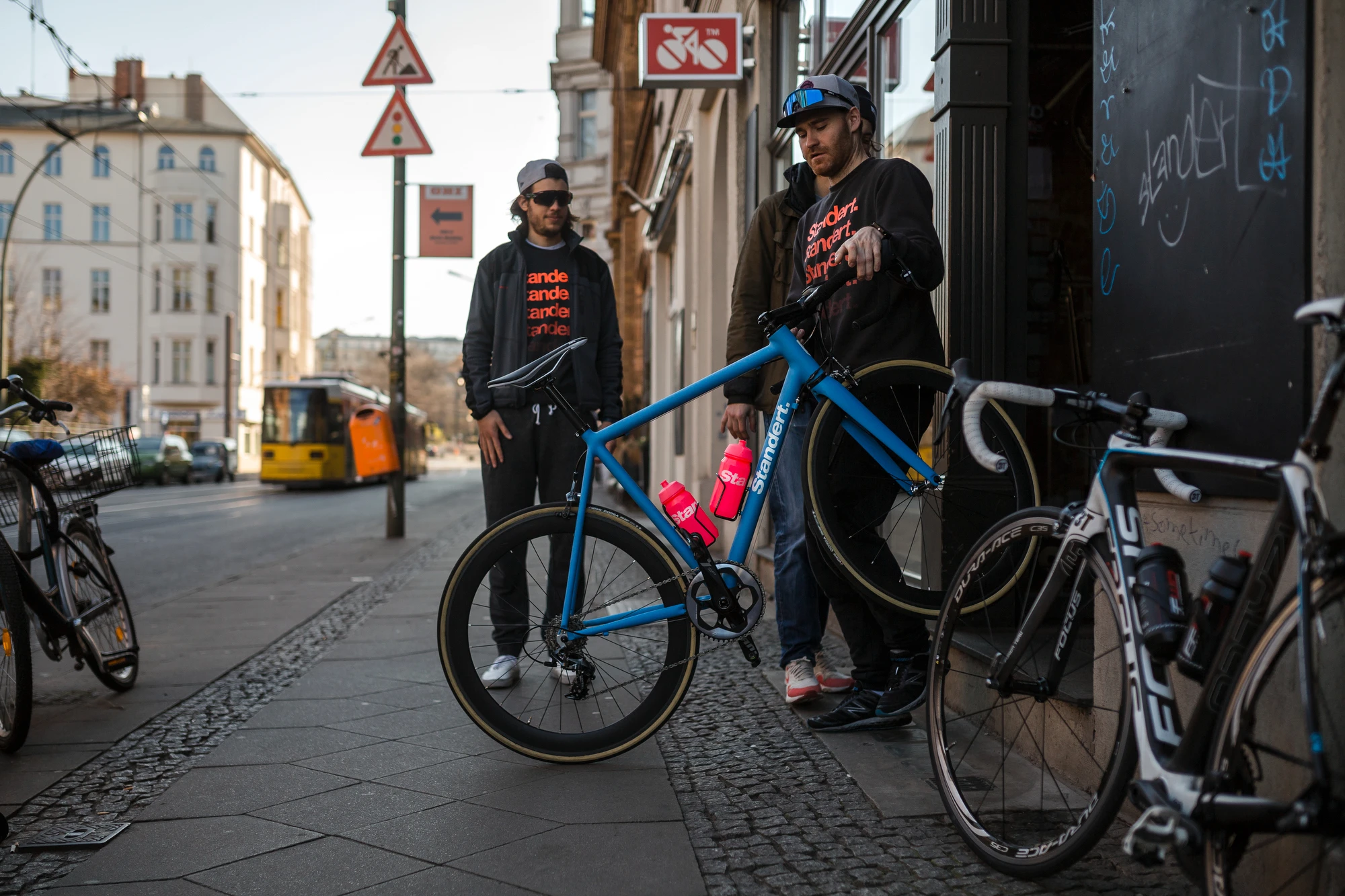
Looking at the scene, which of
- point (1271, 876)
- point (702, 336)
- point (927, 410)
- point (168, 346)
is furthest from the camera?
point (168, 346)

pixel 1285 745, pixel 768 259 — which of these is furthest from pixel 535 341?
pixel 1285 745

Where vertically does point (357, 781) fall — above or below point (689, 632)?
below

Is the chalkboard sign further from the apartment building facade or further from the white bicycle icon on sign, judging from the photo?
the apartment building facade

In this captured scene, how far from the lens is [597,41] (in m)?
30.6

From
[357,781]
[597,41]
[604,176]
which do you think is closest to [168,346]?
[604,176]

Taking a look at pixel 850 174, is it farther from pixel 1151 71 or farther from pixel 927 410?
pixel 1151 71

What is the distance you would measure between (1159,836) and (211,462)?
44.0 meters

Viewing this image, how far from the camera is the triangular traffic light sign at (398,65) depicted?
11211 millimetres

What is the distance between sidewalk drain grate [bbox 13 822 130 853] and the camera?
278 cm

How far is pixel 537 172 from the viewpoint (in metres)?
4.46

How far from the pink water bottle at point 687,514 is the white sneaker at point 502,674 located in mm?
678

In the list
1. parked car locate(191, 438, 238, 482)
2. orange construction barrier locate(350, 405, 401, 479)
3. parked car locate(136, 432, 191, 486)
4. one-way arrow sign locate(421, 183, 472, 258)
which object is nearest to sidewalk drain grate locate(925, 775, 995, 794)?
orange construction barrier locate(350, 405, 401, 479)

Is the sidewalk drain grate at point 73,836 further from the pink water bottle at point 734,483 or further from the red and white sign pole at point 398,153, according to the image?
the red and white sign pole at point 398,153

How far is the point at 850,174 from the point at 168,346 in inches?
2628
